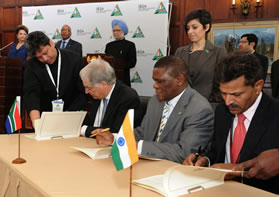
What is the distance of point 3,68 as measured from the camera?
16.3 feet

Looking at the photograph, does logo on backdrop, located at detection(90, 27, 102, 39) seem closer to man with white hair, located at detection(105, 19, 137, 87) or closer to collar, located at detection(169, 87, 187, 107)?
man with white hair, located at detection(105, 19, 137, 87)

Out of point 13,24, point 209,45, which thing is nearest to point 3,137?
point 209,45

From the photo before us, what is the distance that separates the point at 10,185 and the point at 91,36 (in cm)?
601

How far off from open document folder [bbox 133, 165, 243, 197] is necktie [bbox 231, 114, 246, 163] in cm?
35

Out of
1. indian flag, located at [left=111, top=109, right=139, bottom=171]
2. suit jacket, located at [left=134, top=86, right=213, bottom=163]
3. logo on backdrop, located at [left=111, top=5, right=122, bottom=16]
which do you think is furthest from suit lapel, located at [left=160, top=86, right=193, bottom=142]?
logo on backdrop, located at [left=111, top=5, right=122, bottom=16]

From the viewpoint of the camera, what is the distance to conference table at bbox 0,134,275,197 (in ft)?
4.43

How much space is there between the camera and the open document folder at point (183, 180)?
1304mm

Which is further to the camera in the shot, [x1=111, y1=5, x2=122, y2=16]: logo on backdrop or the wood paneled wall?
[x1=111, y1=5, x2=122, y2=16]: logo on backdrop

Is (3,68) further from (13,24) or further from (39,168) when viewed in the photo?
(13,24)

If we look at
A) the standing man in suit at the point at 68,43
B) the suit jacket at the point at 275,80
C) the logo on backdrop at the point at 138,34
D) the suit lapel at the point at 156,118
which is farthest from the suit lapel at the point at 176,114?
the logo on backdrop at the point at 138,34

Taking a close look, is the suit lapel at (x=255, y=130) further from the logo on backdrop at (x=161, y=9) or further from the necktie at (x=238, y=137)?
the logo on backdrop at (x=161, y=9)

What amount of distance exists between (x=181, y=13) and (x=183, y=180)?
6217 millimetres

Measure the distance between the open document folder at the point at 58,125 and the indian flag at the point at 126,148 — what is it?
3.97 ft

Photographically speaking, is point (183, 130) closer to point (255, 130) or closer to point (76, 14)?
point (255, 130)
